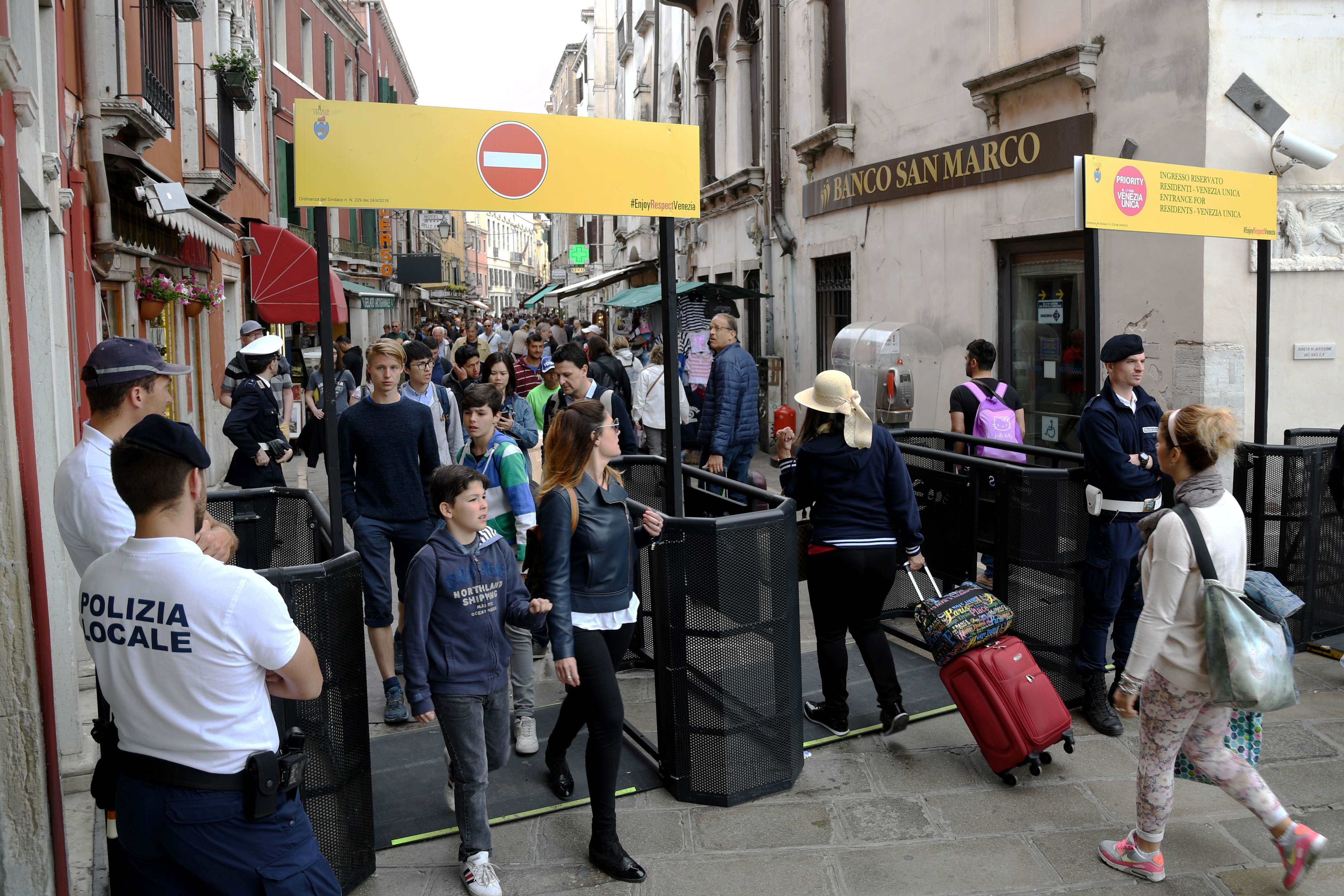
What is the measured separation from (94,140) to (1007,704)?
7.68m

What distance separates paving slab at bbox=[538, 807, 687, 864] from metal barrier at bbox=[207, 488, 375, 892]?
26.4 inches

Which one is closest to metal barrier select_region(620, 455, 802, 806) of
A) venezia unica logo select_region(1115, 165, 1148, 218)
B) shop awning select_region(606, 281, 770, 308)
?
venezia unica logo select_region(1115, 165, 1148, 218)

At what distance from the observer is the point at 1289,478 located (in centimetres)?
601

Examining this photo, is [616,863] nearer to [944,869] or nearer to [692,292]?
[944,869]

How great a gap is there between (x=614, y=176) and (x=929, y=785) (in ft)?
9.40

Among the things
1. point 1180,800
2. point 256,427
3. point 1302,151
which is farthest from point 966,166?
point 1180,800

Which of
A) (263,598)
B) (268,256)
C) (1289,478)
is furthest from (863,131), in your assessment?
(263,598)

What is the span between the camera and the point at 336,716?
362cm

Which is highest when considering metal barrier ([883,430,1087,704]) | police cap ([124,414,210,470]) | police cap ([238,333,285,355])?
police cap ([238,333,285,355])

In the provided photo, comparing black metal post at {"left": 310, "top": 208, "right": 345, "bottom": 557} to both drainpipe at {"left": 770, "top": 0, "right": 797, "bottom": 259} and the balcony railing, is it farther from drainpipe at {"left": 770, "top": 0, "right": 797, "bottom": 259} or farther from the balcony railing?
drainpipe at {"left": 770, "top": 0, "right": 797, "bottom": 259}

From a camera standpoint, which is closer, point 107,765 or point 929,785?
point 107,765

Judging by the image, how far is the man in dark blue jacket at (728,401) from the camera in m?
8.29

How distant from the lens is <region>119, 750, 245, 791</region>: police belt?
241 centimetres

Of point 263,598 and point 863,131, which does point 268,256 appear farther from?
point 263,598
